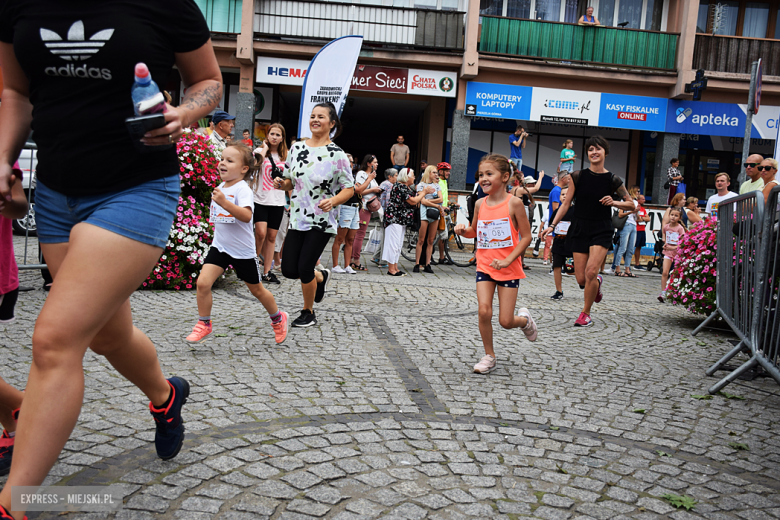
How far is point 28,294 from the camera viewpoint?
22.0ft

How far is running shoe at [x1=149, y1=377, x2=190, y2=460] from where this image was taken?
2680 millimetres

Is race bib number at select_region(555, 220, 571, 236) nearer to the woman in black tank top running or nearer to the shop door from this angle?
the woman in black tank top running

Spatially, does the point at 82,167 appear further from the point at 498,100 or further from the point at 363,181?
the point at 498,100

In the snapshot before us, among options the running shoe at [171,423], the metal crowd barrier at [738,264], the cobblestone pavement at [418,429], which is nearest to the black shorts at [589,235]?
the metal crowd barrier at [738,264]

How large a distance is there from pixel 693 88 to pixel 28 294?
18.4m

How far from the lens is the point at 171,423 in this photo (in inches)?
107

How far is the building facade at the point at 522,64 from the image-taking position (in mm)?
18703

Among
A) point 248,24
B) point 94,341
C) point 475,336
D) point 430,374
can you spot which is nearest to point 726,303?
point 475,336

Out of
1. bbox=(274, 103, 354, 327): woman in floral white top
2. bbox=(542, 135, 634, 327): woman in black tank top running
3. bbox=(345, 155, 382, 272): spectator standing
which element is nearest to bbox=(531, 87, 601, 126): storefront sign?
bbox=(345, 155, 382, 272): spectator standing

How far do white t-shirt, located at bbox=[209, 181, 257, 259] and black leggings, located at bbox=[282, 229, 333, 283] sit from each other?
25.1 inches

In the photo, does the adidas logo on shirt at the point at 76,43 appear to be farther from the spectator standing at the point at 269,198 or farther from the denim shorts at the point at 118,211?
the spectator standing at the point at 269,198

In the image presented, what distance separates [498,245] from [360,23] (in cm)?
1556

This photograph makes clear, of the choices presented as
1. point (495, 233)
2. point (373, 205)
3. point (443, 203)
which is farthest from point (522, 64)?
point (495, 233)

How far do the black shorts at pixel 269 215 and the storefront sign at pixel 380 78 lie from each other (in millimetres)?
10483
